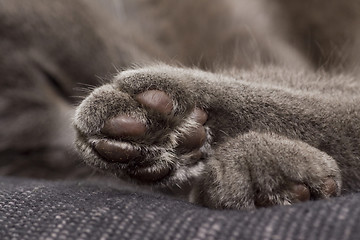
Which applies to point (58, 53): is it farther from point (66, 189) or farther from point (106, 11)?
point (66, 189)

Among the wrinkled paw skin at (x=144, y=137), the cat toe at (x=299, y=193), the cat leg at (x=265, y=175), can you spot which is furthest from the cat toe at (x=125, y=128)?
the cat toe at (x=299, y=193)

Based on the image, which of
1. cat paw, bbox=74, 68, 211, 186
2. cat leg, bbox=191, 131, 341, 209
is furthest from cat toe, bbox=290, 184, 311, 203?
cat paw, bbox=74, 68, 211, 186

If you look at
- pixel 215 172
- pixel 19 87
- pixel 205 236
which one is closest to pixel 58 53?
pixel 19 87

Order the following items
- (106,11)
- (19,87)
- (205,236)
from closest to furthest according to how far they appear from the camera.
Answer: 1. (205,236)
2. (19,87)
3. (106,11)

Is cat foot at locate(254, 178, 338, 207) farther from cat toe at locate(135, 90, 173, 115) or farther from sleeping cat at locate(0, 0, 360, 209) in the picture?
cat toe at locate(135, 90, 173, 115)

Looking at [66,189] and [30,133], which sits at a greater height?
[66,189]

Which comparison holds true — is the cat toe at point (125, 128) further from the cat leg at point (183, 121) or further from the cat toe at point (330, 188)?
the cat toe at point (330, 188)
